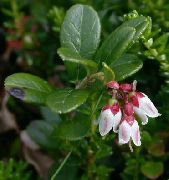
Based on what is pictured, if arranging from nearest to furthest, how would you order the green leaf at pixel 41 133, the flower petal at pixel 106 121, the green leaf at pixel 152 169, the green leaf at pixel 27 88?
the flower petal at pixel 106 121, the green leaf at pixel 27 88, the green leaf at pixel 152 169, the green leaf at pixel 41 133

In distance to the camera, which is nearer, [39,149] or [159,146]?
[159,146]

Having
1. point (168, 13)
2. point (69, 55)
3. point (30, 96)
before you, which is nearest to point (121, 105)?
point (69, 55)

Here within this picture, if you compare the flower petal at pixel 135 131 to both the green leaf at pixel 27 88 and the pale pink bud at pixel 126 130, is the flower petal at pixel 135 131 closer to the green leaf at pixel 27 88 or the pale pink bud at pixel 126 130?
the pale pink bud at pixel 126 130

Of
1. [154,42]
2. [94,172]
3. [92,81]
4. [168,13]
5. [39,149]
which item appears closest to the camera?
[92,81]

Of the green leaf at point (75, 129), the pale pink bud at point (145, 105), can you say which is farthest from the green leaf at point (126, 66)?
the green leaf at point (75, 129)

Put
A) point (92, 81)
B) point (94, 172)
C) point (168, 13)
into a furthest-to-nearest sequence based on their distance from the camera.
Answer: point (168, 13) → point (94, 172) → point (92, 81)

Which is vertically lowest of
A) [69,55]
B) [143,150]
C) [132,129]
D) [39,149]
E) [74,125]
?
[39,149]

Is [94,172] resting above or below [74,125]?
below

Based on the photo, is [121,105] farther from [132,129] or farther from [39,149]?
[39,149]
